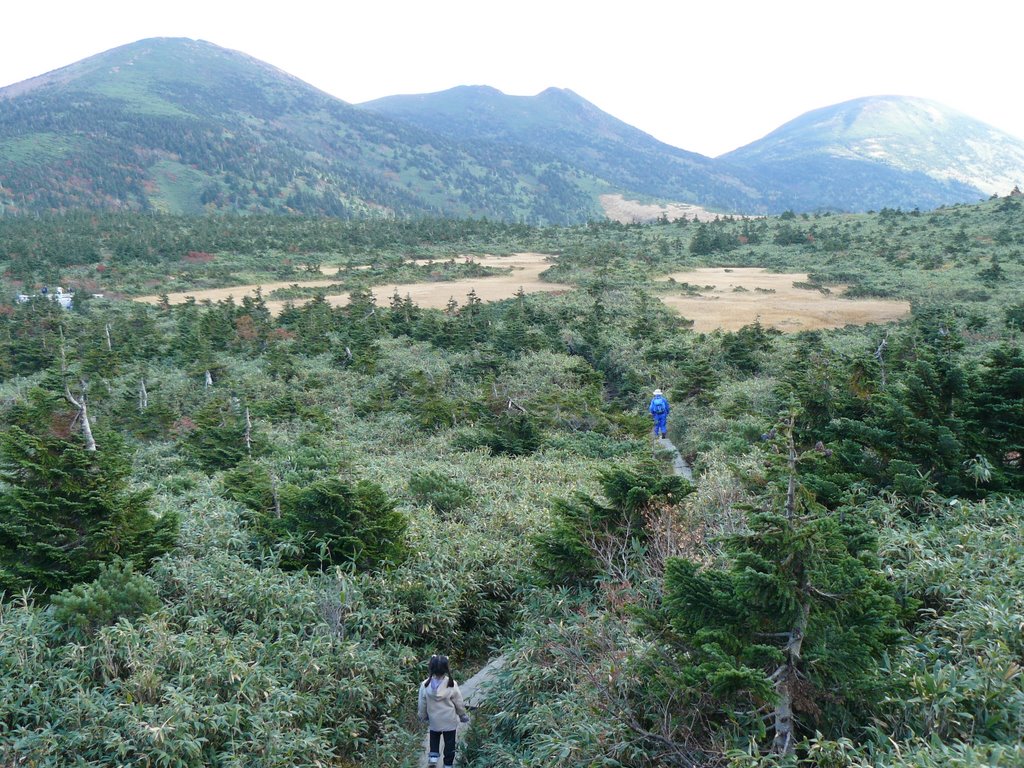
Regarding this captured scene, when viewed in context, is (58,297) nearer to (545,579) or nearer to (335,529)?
(335,529)

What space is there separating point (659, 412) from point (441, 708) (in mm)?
10757

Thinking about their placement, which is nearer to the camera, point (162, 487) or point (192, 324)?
point (162, 487)

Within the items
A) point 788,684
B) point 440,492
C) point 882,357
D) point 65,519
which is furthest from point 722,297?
point 788,684

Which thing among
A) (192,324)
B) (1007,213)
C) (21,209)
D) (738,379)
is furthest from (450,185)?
(738,379)

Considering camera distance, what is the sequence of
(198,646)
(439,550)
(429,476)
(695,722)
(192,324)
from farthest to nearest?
(192,324) < (429,476) < (439,550) < (198,646) < (695,722)

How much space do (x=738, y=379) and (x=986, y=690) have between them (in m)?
15.9

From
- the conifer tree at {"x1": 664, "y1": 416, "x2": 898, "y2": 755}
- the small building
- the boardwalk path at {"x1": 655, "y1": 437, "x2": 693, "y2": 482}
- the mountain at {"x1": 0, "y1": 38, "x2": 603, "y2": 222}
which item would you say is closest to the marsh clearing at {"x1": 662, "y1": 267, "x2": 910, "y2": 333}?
the boardwalk path at {"x1": 655, "y1": 437, "x2": 693, "y2": 482}

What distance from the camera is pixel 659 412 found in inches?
594

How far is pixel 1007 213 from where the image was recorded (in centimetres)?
4725

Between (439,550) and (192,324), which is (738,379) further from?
(192,324)

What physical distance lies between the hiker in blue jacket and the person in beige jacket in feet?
Answer: 34.4

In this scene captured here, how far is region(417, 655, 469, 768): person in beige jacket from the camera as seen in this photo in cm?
525

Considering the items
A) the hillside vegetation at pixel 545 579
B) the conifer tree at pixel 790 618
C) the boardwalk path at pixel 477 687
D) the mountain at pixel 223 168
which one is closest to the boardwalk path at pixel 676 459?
the hillside vegetation at pixel 545 579

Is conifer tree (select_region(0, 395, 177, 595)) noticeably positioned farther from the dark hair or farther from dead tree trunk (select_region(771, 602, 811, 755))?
dead tree trunk (select_region(771, 602, 811, 755))
